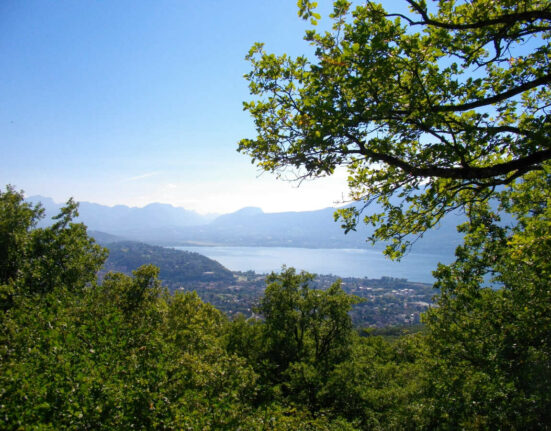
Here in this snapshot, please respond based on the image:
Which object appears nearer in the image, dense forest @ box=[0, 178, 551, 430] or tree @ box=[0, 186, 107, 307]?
dense forest @ box=[0, 178, 551, 430]

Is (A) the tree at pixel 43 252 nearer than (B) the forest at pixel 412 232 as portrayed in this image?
No

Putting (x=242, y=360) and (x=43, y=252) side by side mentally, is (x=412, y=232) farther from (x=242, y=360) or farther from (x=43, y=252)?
(x=43, y=252)

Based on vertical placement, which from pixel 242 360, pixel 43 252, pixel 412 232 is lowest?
pixel 242 360

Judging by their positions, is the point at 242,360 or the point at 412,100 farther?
the point at 242,360

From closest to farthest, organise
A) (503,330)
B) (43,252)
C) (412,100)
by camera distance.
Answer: (412,100), (503,330), (43,252)

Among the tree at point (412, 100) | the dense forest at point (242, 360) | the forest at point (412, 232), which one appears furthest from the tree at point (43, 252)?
the tree at point (412, 100)

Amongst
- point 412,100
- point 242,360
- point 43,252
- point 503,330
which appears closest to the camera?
point 412,100

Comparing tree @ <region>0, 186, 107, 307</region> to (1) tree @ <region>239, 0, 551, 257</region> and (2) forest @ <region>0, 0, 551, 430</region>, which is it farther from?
(1) tree @ <region>239, 0, 551, 257</region>

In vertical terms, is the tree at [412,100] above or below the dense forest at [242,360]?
above

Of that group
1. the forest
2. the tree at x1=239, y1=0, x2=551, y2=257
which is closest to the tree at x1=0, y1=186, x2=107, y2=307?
the forest

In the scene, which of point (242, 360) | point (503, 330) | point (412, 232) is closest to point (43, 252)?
point (242, 360)

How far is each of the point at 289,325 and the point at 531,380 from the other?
12869mm

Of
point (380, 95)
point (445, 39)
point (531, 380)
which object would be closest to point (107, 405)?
point (380, 95)

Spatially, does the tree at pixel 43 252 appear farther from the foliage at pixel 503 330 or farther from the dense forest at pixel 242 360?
the foliage at pixel 503 330
